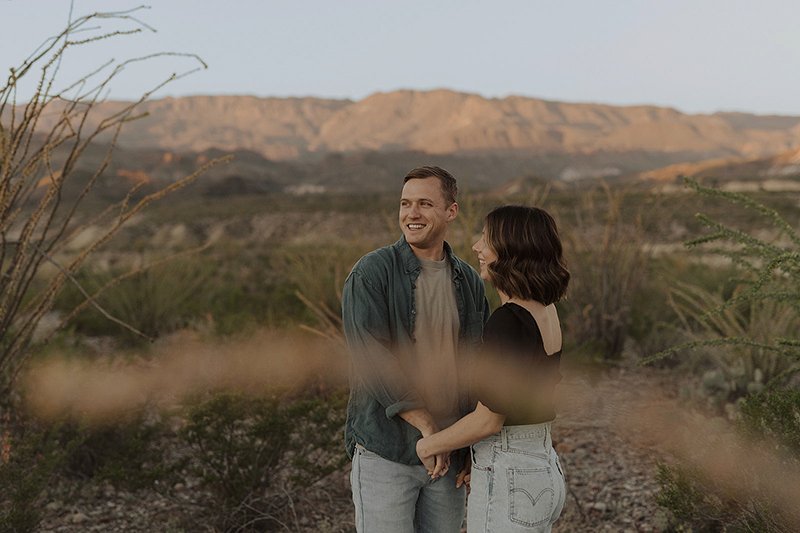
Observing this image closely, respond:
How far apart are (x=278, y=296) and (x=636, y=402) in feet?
13.0

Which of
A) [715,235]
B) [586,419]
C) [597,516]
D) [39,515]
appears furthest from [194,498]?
[715,235]

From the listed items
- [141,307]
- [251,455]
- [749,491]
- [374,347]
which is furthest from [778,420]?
[141,307]

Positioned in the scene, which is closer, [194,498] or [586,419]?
[194,498]

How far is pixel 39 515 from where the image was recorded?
327 centimetres

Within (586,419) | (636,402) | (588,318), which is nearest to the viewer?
(586,419)

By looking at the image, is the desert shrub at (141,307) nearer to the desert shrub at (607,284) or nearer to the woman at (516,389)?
the desert shrub at (607,284)

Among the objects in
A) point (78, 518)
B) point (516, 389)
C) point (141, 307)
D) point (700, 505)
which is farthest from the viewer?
point (141, 307)

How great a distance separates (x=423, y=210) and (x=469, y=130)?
151817 millimetres

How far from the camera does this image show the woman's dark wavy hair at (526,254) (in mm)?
1971

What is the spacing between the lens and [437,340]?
2.27 metres

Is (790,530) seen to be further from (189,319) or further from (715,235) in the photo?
(189,319)

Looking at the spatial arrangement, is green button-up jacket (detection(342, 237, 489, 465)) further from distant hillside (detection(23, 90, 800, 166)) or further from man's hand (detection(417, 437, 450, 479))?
distant hillside (detection(23, 90, 800, 166))

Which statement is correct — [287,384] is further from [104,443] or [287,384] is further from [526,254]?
[526,254]

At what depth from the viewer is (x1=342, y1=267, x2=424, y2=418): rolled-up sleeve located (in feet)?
6.81
